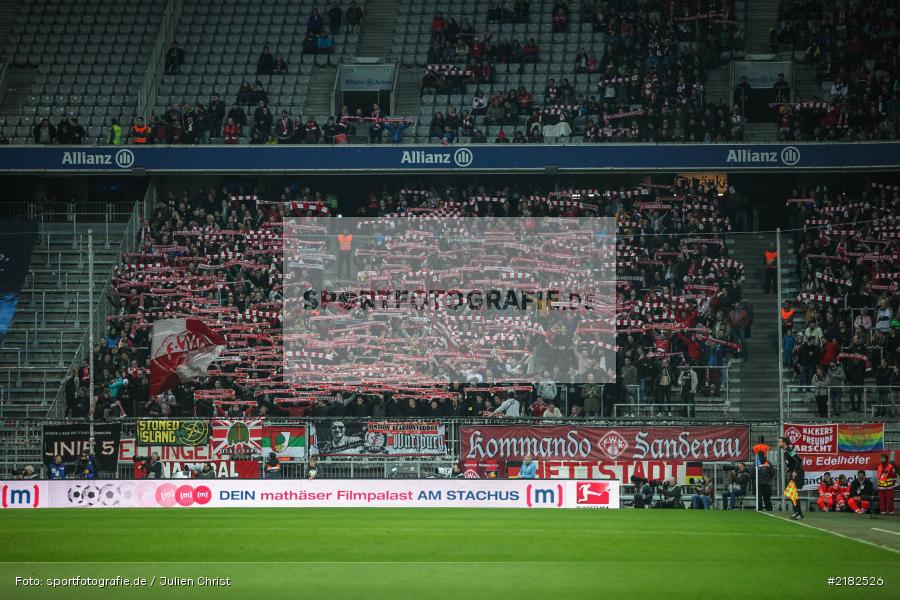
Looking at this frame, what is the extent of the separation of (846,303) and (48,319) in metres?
23.5

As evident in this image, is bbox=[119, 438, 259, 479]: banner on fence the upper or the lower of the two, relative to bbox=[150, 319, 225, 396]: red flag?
lower

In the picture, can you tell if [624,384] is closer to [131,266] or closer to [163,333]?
[163,333]

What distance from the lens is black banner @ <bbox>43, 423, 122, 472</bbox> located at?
1246 inches

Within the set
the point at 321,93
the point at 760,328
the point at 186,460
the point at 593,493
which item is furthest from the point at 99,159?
the point at 760,328

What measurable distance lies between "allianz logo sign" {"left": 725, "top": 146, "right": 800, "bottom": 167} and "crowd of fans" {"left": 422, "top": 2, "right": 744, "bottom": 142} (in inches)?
25.7

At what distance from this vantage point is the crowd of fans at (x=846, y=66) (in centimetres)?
4012

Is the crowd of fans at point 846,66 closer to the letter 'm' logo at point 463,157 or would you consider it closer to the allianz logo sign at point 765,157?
the allianz logo sign at point 765,157

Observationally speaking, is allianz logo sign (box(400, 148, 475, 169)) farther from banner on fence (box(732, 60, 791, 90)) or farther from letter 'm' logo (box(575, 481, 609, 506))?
letter 'm' logo (box(575, 481, 609, 506))

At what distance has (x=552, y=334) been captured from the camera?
35.9m

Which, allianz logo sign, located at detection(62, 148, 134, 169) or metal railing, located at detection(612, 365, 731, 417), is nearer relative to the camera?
metal railing, located at detection(612, 365, 731, 417)

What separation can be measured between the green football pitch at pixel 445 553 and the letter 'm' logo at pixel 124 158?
15.6m

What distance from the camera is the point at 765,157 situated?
40094mm

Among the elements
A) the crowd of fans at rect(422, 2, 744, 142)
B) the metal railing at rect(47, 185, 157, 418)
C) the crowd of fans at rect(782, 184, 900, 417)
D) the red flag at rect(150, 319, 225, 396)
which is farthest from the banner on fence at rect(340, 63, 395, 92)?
the crowd of fans at rect(782, 184, 900, 417)

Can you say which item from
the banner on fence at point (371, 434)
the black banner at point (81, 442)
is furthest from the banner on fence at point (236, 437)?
the black banner at point (81, 442)
